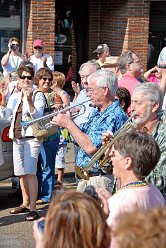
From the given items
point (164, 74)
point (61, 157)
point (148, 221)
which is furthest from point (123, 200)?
point (61, 157)

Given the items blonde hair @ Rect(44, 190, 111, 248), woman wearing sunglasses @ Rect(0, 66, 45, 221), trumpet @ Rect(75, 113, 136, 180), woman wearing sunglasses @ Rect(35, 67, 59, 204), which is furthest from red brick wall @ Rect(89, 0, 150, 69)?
blonde hair @ Rect(44, 190, 111, 248)

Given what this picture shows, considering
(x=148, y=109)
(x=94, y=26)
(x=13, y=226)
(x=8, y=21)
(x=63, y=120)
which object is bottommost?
(x=13, y=226)

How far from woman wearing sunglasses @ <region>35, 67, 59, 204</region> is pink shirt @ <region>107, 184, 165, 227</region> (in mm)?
3329

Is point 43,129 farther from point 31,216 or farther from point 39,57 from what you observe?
point 39,57

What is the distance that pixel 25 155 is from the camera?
21.1ft

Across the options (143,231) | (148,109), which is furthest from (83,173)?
(143,231)

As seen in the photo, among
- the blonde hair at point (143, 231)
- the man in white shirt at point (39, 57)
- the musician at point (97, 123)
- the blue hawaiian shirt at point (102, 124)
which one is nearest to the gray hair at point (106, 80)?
the musician at point (97, 123)

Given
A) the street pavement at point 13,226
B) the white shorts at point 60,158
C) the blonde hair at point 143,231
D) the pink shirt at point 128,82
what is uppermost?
the blonde hair at point 143,231

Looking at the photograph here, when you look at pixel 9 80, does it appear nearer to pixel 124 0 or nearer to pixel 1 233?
pixel 1 233

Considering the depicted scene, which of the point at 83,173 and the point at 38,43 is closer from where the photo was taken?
the point at 83,173

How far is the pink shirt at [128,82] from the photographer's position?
667 centimetres

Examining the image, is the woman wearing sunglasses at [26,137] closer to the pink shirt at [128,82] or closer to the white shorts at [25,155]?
the white shorts at [25,155]

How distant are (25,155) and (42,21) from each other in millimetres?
6914

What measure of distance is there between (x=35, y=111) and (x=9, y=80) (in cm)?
159
